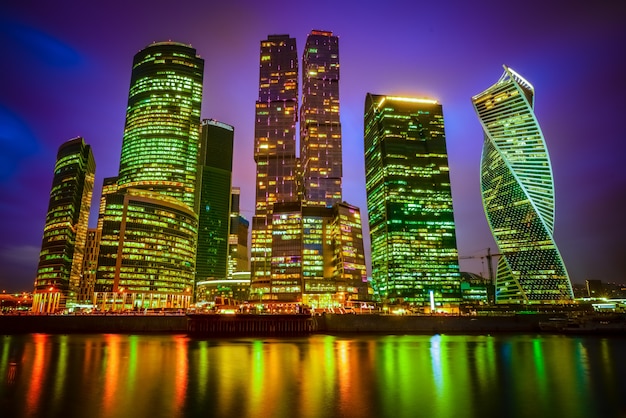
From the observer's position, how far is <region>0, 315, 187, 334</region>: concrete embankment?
12850 cm

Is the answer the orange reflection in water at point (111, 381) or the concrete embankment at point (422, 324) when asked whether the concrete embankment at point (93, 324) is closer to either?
the concrete embankment at point (422, 324)

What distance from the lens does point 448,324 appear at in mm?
135500

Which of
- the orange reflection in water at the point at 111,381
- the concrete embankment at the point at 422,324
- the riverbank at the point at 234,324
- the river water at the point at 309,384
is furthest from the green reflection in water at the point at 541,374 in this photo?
the riverbank at the point at 234,324

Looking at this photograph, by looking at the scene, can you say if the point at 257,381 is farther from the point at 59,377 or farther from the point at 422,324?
the point at 422,324

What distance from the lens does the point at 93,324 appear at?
130 m

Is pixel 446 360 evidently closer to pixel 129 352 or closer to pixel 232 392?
pixel 232 392

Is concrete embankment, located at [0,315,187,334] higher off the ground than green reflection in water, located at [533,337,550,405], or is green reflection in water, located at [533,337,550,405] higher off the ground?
concrete embankment, located at [0,315,187,334]

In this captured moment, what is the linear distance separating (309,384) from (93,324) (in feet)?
367

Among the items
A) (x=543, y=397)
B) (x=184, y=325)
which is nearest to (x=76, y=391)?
(x=543, y=397)

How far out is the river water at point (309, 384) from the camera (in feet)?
117

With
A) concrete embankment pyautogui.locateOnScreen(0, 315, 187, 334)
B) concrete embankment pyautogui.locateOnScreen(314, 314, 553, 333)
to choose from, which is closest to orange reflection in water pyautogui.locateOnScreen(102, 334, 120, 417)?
concrete embankment pyautogui.locateOnScreen(0, 315, 187, 334)

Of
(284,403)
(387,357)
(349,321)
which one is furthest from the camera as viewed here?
(349,321)

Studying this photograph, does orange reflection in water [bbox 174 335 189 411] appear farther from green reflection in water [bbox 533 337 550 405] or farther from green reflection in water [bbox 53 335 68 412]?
green reflection in water [bbox 533 337 550 405]

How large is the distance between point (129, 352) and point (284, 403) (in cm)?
4759
